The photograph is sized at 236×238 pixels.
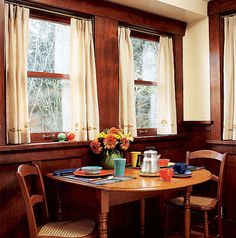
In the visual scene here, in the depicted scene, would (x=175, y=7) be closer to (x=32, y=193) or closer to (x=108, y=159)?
(x=108, y=159)

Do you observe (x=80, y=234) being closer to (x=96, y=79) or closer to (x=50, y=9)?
(x=96, y=79)

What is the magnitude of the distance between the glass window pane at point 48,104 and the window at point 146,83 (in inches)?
36.8

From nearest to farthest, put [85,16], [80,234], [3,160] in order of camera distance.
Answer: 1. [80,234]
2. [3,160]
3. [85,16]

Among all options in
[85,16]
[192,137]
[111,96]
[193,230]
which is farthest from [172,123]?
[85,16]

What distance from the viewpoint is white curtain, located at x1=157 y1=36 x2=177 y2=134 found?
398cm

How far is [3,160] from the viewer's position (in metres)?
2.69

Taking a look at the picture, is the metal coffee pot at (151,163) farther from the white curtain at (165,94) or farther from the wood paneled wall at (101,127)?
the white curtain at (165,94)

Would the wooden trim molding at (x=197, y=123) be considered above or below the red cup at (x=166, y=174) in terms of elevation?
above

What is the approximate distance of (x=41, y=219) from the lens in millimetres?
2898

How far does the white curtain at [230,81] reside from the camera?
3766 mm

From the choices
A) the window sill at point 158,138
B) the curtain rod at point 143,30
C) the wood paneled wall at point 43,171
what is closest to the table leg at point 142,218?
the wood paneled wall at point 43,171

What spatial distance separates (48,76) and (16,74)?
393mm

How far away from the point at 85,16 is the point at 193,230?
2.44 metres

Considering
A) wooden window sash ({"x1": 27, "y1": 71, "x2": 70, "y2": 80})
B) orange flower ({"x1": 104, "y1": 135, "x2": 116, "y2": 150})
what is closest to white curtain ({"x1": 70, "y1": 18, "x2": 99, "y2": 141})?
wooden window sash ({"x1": 27, "y1": 71, "x2": 70, "y2": 80})
